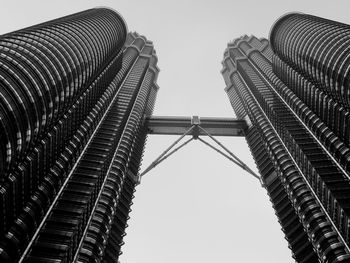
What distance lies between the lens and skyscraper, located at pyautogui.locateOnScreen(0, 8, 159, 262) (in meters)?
55.5

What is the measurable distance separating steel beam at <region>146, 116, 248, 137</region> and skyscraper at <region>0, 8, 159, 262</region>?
2023 centimetres

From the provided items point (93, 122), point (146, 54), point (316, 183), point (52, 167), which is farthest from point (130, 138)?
point (146, 54)

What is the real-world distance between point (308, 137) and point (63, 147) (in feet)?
193

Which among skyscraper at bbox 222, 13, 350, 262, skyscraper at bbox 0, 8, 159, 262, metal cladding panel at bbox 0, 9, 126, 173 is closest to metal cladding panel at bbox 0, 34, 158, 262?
skyscraper at bbox 0, 8, 159, 262

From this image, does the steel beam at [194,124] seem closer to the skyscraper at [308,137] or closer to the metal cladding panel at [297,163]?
the metal cladding panel at [297,163]

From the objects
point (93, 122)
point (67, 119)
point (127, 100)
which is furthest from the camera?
point (127, 100)

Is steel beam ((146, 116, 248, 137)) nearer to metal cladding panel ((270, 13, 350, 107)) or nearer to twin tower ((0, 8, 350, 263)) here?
twin tower ((0, 8, 350, 263))

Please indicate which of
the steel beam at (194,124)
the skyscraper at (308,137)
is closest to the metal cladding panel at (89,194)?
the steel beam at (194,124)

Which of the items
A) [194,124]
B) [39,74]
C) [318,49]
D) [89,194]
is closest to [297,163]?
[318,49]

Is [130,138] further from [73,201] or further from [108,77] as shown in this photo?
[73,201]

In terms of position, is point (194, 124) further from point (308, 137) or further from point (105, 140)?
point (308, 137)

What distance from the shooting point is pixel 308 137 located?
10412 cm

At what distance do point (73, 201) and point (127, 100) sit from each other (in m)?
59.5

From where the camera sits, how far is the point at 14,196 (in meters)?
58.1
